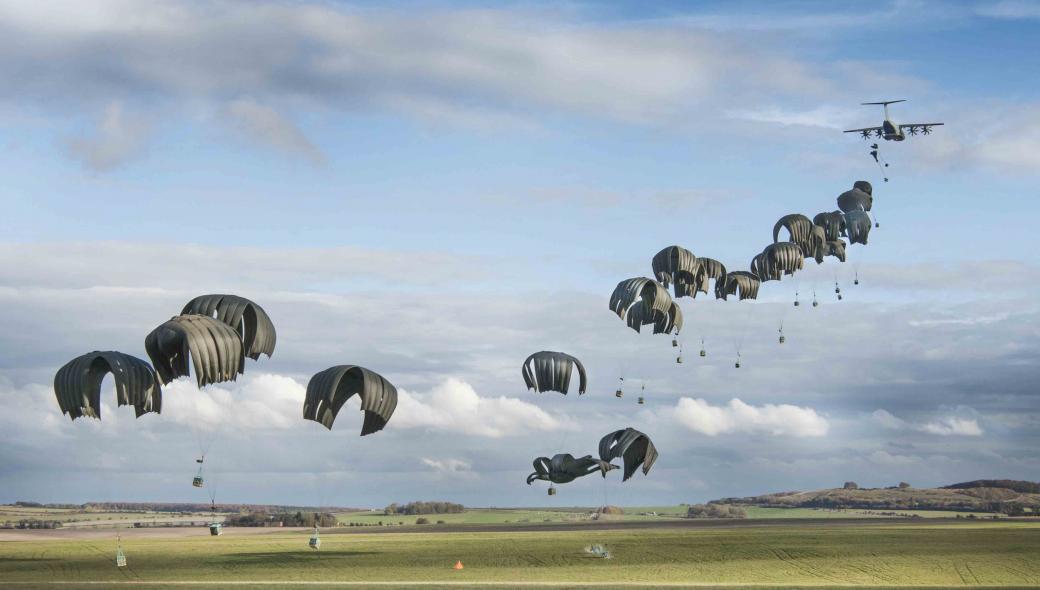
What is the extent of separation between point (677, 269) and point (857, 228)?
29.2 m

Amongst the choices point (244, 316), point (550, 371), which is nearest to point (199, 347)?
point (244, 316)

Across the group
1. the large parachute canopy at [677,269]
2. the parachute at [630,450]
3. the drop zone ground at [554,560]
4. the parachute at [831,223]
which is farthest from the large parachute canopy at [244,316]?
the parachute at [831,223]

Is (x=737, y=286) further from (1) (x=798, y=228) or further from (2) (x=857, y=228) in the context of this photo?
(2) (x=857, y=228)

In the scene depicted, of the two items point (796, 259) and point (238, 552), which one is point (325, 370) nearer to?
point (238, 552)

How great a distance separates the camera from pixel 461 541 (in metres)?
111

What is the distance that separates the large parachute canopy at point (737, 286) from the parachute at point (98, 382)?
5340 centimetres

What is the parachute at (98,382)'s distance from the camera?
5953 cm

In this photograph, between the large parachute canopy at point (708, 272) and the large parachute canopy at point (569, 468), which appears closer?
the large parachute canopy at point (569, 468)

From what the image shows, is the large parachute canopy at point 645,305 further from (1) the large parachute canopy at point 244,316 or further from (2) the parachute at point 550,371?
(1) the large parachute canopy at point 244,316

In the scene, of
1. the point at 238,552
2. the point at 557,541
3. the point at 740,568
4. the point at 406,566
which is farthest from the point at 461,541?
the point at 740,568

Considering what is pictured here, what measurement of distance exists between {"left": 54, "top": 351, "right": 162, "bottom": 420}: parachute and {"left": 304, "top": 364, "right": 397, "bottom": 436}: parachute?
961cm

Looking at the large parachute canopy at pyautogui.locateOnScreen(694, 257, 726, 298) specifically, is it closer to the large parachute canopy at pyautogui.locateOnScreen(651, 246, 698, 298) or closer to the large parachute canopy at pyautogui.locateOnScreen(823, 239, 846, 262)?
the large parachute canopy at pyautogui.locateOnScreen(651, 246, 698, 298)

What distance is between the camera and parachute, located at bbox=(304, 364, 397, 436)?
197 feet

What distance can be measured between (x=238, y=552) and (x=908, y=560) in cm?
5546
